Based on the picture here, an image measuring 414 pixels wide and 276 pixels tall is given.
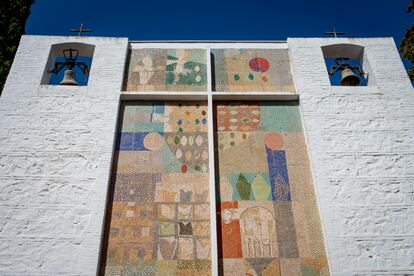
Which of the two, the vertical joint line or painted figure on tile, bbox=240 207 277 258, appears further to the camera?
painted figure on tile, bbox=240 207 277 258

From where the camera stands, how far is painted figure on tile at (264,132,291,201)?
5535 millimetres

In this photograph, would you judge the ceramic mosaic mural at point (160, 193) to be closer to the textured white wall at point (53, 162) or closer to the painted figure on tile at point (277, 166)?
the textured white wall at point (53, 162)

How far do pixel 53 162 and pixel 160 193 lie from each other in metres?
1.99

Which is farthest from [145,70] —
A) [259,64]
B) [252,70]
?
[259,64]

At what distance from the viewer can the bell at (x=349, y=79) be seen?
22.6 feet

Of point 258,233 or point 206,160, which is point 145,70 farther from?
point 258,233

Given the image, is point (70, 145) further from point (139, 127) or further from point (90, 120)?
point (139, 127)

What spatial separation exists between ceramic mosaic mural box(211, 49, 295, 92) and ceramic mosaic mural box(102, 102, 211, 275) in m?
0.84

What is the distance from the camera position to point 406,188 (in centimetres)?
552

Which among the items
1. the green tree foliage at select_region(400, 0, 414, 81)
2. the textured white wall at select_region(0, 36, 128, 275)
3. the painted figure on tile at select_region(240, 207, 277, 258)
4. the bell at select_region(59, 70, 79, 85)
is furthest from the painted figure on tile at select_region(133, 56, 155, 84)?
the green tree foliage at select_region(400, 0, 414, 81)

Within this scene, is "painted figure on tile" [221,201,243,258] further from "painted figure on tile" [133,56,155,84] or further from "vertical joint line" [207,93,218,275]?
"painted figure on tile" [133,56,155,84]

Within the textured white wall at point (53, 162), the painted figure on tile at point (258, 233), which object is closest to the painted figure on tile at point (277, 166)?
the painted figure on tile at point (258, 233)

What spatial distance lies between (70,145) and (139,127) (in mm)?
1276

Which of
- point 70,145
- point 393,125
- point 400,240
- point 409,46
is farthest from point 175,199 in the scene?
point 409,46
